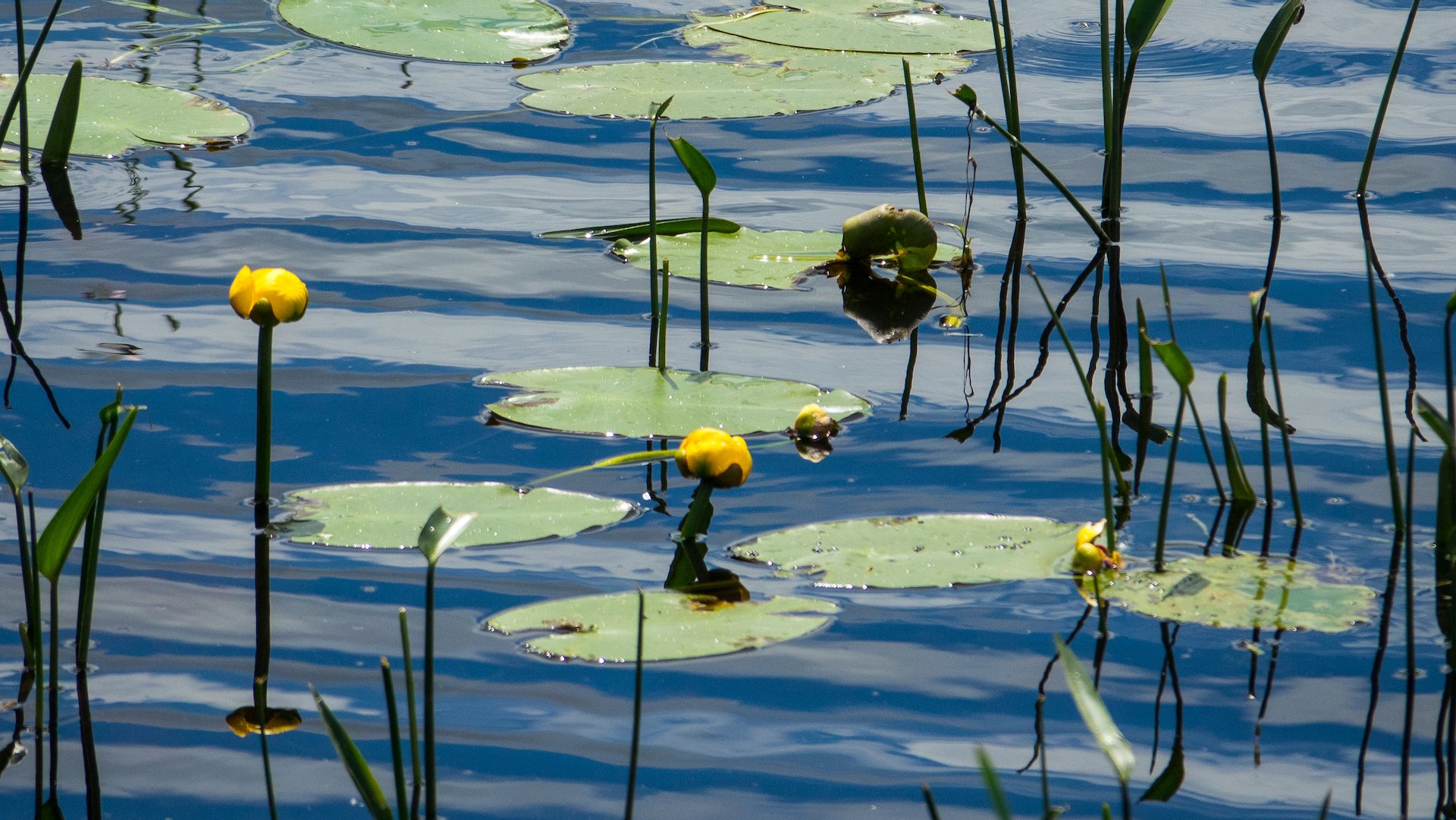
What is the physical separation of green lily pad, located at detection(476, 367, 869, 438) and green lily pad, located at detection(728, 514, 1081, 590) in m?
0.27

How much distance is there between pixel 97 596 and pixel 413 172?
1436 mm

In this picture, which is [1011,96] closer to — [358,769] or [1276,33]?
[1276,33]

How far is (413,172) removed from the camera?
277 cm

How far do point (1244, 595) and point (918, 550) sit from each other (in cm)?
32

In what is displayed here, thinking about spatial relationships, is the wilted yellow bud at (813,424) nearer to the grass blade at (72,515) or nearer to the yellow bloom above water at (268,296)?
the yellow bloom above water at (268,296)

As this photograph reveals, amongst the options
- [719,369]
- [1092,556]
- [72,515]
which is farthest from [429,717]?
[719,369]

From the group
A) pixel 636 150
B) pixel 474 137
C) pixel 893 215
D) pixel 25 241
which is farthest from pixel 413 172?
pixel 893 215

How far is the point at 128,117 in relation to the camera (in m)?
2.92

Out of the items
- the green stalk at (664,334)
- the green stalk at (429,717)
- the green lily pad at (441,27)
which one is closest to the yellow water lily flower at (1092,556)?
the green stalk at (664,334)

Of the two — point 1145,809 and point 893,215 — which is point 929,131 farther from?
point 1145,809

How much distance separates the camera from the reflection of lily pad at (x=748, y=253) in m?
2.32

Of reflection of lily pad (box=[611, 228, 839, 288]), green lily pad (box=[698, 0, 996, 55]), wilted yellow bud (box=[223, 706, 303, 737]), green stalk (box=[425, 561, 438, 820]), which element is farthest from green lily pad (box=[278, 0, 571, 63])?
green stalk (box=[425, 561, 438, 820])

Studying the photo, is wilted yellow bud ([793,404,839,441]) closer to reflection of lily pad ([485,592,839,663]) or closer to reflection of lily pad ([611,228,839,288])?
reflection of lily pad ([485,592,839,663])

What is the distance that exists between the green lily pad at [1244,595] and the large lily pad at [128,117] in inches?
83.3
